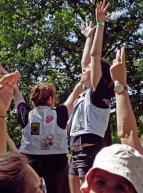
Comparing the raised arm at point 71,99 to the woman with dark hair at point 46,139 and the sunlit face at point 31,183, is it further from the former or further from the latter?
the sunlit face at point 31,183

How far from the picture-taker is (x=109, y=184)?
1.58 metres

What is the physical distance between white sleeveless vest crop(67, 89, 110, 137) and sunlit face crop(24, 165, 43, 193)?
178cm

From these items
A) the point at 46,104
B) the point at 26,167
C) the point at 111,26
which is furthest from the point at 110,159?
the point at 111,26

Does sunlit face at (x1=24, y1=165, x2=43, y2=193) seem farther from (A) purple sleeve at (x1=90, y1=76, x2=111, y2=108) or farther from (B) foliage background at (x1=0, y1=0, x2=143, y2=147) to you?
(B) foliage background at (x1=0, y1=0, x2=143, y2=147)

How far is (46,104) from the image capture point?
3.34m

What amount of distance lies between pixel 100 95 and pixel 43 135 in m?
0.72

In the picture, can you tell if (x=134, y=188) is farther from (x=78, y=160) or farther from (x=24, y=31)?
(x=24, y=31)

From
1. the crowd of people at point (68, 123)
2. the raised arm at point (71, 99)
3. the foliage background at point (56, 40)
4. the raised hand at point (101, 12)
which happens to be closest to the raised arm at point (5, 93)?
the crowd of people at point (68, 123)

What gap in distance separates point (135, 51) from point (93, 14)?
200 cm

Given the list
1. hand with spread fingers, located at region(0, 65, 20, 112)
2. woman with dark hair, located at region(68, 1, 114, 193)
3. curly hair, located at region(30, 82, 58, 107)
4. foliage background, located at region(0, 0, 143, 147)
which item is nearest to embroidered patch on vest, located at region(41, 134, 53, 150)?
woman with dark hair, located at region(68, 1, 114, 193)

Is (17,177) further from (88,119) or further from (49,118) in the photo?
(49,118)

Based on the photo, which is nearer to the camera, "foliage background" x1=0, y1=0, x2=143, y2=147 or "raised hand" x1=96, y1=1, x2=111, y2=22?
"raised hand" x1=96, y1=1, x2=111, y2=22

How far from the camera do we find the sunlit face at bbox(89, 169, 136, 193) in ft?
5.14

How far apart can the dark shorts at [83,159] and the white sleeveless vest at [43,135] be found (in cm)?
18
